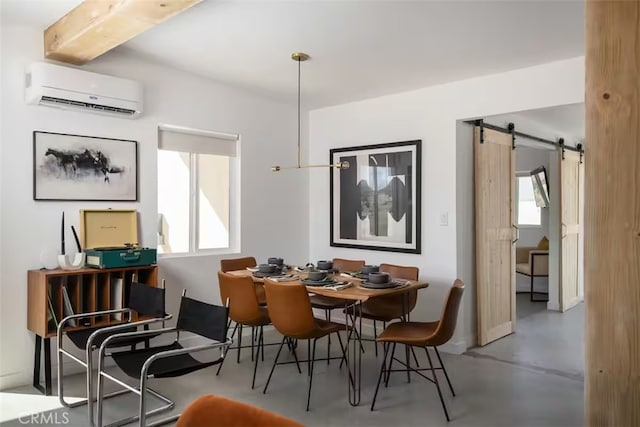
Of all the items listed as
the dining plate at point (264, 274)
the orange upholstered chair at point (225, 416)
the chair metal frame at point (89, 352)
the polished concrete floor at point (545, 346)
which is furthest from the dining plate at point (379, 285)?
the orange upholstered chair at point (225, 416)

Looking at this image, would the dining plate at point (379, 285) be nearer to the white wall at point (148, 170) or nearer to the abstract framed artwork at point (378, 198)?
the abstract framed artwork at point (378, 198)

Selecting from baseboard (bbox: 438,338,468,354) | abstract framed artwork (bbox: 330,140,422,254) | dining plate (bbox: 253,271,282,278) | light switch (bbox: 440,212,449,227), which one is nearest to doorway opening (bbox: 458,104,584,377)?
baseboard (bbox: 438,338,468,354)

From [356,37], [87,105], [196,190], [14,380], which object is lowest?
[14,380]

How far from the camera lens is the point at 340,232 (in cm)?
522

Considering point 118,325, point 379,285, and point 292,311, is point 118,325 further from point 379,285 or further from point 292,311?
point 379,285

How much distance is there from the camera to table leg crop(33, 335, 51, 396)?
317 centimetres

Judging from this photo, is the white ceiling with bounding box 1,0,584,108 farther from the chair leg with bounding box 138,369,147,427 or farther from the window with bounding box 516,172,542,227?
the window with bounding box 516,172,542,227

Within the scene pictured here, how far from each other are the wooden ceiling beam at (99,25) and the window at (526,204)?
620 centimetres

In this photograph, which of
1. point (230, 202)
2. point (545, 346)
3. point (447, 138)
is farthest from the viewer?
point (230, 202)

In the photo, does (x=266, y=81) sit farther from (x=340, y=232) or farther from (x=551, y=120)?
(x=551, y=120)

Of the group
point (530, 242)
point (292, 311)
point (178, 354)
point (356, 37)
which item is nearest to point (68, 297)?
point (178, 354)

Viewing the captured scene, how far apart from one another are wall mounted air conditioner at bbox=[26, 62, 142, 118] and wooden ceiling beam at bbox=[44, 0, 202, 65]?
0.14m

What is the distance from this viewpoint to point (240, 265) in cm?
438

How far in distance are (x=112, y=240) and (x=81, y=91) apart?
1.15 metres
